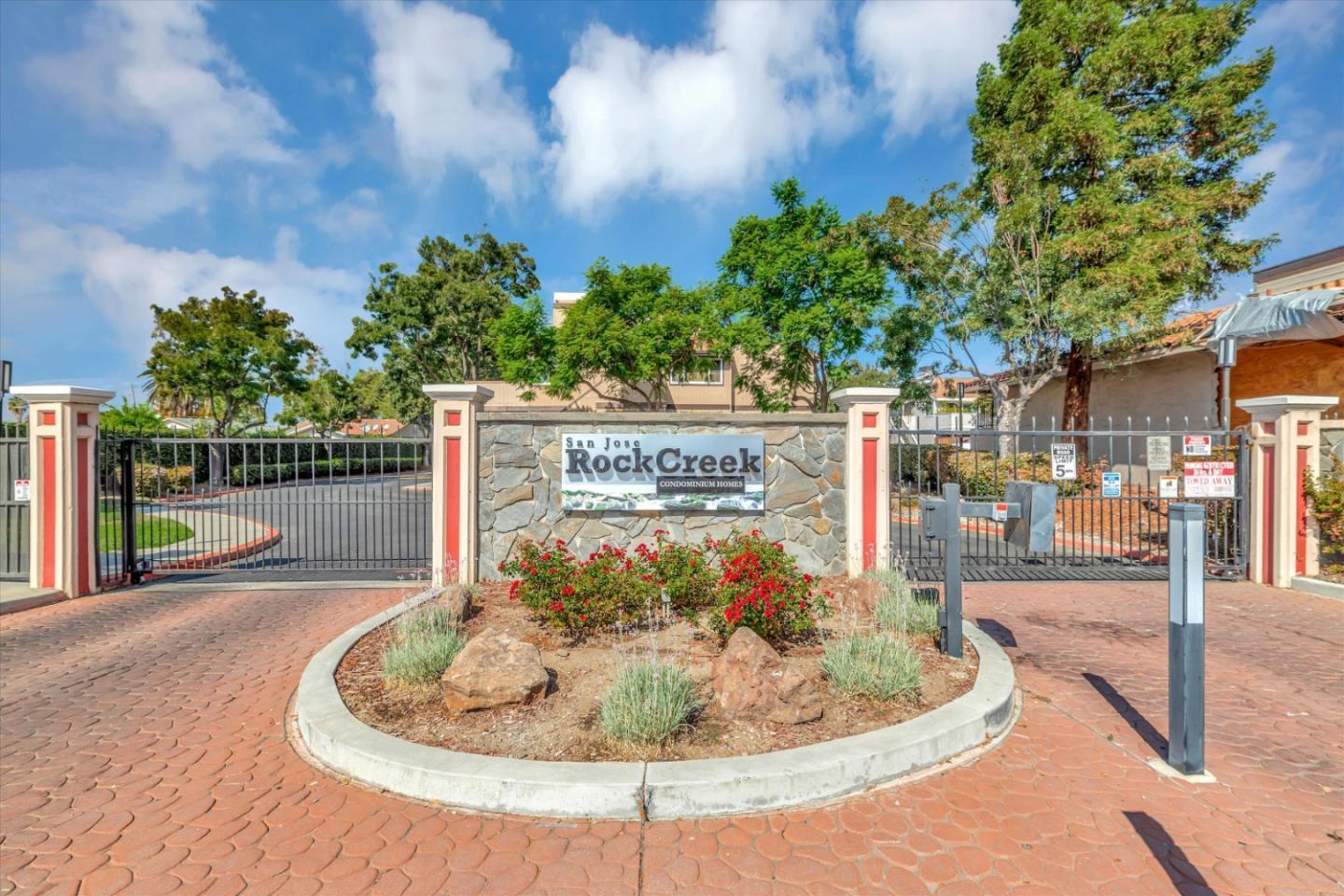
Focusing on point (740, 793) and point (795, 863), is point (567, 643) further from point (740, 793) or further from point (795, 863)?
point (795, 863)

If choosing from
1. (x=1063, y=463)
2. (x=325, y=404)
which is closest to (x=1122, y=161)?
(x=1063, y=463)

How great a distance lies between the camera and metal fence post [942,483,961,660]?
475cm

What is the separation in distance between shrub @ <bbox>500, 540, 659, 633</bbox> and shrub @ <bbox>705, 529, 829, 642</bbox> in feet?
2.45

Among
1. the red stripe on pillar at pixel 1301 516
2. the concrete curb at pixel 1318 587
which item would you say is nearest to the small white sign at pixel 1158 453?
the red stripe on pillar at pixel 1301 516

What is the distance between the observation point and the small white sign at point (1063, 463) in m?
9.21

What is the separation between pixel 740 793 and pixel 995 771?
1.57 meters

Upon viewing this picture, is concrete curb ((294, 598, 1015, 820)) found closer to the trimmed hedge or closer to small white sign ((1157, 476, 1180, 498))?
small white sign ((1157, 476, 1180, 498))

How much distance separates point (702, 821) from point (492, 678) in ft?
5.52

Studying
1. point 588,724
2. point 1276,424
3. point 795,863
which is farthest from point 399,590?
point 1276,424

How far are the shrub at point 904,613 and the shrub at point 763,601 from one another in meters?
0.52

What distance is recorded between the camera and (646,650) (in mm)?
4895

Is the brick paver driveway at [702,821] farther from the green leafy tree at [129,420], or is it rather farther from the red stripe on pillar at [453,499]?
the green leafy tree at [129,420]

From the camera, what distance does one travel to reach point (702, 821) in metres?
2.97

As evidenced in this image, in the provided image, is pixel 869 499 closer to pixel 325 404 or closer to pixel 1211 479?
pixel 1211 479
